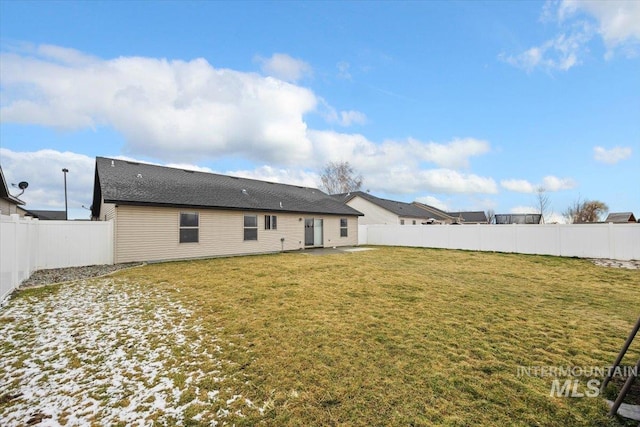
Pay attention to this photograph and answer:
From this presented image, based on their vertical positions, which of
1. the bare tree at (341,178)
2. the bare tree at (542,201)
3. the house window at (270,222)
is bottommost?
the house window at (270,222)

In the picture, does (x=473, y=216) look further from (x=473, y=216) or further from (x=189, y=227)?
(x=189, y=227)

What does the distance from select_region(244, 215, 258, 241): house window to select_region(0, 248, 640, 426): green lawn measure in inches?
254

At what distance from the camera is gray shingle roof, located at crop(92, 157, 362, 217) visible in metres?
11.9

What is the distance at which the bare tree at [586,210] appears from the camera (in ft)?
118

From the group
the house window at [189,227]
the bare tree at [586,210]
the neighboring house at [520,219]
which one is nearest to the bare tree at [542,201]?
the bare tree at [586,210]

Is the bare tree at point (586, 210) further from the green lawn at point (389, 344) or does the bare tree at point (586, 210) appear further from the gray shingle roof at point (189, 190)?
the green lawn at point (389, 344)

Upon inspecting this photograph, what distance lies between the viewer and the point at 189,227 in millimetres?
12953

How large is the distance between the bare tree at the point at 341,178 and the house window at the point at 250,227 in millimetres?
23793

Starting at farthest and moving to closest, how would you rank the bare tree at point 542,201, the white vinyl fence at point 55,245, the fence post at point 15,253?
the bare tree at point 542,201, the white vinyl fence at point 55,245, the fence post at point 15,253

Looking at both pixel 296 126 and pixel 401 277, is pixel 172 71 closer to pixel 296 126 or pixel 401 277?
pixel 296 126

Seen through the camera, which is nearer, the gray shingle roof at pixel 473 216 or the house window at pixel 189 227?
the house window at pixel 189 227

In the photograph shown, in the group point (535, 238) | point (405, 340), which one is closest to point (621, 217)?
point (535, 238)

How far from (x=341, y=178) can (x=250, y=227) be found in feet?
80.8

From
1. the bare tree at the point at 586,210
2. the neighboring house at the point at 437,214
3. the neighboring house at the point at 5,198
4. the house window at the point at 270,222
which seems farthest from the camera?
the neighboring house at the point at 437,214
